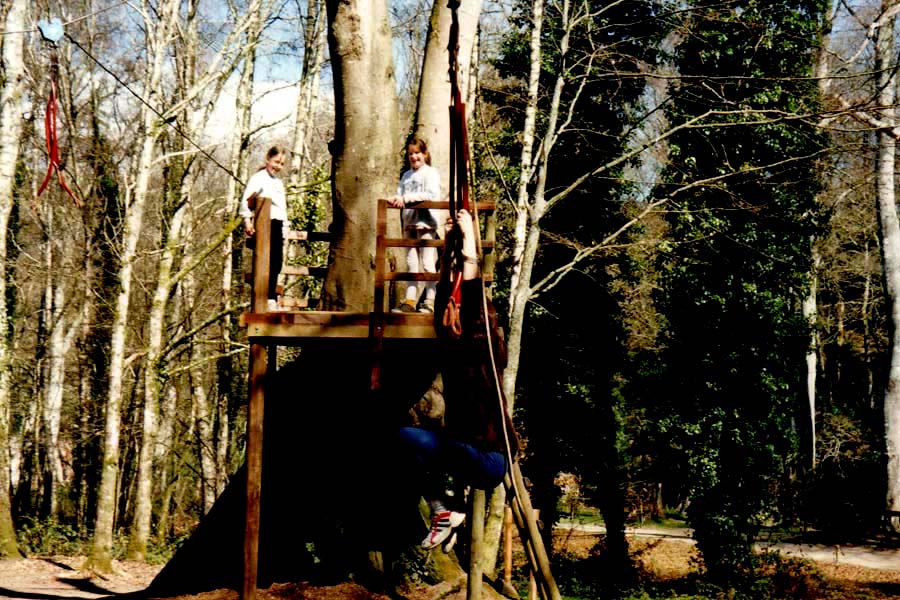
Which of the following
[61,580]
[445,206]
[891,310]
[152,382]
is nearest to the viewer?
[445,206]

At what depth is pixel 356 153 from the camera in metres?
7.67

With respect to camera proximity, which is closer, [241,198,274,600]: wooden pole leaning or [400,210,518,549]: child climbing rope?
[400,210,518,549]: child climbing rope

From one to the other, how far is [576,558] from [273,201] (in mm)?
17259

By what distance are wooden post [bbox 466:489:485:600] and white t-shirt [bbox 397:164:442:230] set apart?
7.37 feet

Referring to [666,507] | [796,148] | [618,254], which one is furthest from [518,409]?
[666,507]

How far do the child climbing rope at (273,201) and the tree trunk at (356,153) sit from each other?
0.45 m

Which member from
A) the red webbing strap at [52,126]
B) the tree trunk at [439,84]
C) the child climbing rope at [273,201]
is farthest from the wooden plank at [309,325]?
the red webbing strap at [52,126]

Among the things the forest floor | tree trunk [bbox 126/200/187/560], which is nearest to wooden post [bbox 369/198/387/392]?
the forest floor

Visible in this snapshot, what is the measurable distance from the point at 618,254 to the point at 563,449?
504cm

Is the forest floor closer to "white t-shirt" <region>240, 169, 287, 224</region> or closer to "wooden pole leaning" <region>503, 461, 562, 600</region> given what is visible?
"wooden pole leaning" <region>503, 461, 562, 600</region>

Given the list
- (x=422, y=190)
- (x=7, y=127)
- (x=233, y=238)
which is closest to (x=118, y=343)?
(x=7, y=127)

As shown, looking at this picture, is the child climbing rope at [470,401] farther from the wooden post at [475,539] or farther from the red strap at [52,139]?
the red strap at [52,139]

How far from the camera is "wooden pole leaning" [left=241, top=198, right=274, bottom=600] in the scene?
21.1 feet

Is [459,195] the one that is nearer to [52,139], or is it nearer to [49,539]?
[52,139]
